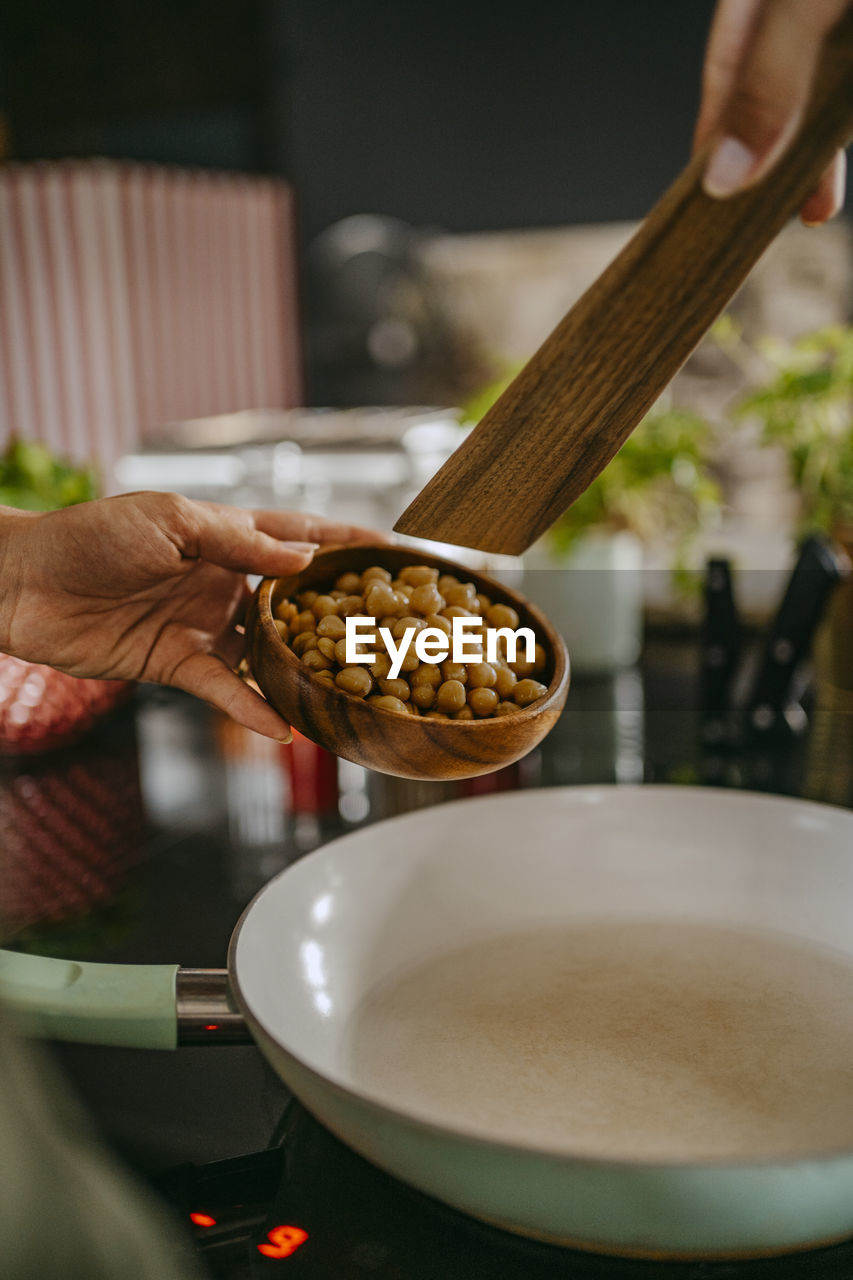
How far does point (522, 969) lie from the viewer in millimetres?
556

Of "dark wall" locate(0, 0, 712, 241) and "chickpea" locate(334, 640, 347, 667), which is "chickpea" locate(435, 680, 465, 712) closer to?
"chickpea" locate(334, 640, 347, 667)

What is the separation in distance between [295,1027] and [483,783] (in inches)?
17.8

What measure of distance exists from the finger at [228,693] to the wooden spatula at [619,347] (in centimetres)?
15

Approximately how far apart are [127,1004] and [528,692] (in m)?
0.24

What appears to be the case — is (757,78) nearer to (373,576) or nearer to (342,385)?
(373,576)

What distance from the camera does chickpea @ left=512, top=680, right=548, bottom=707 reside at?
21.1 inches

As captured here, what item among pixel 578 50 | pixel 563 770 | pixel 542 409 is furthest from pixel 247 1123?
pixel 578 50

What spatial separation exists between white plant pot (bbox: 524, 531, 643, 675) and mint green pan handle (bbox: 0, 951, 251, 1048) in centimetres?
71

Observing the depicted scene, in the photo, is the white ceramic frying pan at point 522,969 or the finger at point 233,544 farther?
the finger at point 233,544

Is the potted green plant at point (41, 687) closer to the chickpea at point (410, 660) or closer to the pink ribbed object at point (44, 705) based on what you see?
the pink ribbed object at point (44, 705)

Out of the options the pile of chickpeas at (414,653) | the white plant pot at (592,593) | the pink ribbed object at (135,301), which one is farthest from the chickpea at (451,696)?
the pink ribbed object at (135,301)

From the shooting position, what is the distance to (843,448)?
1.05 meters

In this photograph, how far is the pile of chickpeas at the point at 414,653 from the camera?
526 millimetres

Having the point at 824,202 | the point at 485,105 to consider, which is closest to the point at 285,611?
the point at 824,202
